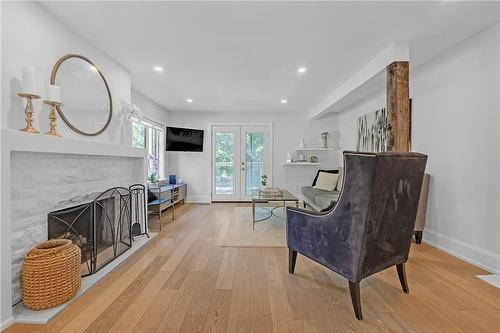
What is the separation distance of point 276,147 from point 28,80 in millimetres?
4793

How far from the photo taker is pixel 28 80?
1.61 meters

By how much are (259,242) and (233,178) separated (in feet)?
9.91

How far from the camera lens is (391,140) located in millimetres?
2498

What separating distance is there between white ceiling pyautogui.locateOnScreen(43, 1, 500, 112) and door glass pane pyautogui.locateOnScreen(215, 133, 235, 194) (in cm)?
239

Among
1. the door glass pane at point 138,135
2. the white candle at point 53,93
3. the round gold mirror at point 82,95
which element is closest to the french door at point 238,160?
the door glass pane at point 138,135

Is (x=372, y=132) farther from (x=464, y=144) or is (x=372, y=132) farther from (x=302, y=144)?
(x=302, y=144)

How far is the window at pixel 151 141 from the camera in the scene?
14.4ft

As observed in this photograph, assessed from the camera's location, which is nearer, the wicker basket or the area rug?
the wicker basket

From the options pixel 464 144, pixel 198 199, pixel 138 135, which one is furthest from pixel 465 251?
pixel 138 135

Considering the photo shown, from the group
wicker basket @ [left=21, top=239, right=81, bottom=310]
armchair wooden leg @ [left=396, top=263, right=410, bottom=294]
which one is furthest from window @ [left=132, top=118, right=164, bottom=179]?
armchair wooden leg @ [left=396, top=263, right=410, bottom=294]

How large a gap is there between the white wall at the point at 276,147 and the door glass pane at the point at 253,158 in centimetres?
33

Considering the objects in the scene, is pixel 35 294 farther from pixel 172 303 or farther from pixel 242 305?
pixel 242 305

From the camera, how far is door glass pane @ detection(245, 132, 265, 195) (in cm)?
584

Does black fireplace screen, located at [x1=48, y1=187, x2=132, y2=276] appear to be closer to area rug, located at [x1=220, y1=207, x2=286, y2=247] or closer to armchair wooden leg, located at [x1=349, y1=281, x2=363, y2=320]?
area rug, located at [x1=220, y1=207, x2=286, y2=247]
